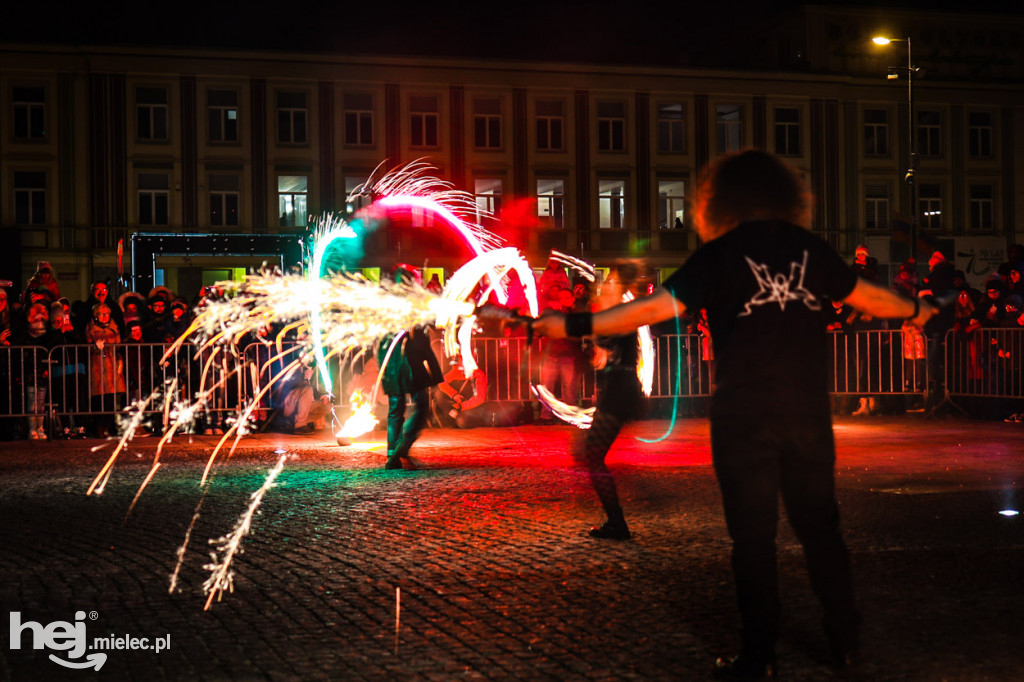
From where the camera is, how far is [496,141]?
162ft

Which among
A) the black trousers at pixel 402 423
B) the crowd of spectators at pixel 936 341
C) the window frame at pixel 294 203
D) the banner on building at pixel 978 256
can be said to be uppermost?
the window frame at pixel 294 203

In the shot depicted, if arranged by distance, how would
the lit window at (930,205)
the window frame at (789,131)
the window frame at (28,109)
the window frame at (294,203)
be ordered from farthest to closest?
the lit window at (930,205) → the window frame at (789,131) → the window frame at (294,203) → the window frame at (28,109)

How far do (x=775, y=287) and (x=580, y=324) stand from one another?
86cm

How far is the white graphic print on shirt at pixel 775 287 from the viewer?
4453mm

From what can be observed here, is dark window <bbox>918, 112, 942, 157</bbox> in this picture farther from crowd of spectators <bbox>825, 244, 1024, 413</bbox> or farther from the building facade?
crowd of spectators <bbox>825, 244, 1024, 413</bbox>

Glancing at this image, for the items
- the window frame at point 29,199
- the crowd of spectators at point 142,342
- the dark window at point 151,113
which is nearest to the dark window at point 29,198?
the window frame at point 29,199

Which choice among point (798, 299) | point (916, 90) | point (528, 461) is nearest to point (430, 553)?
point (798, 299)

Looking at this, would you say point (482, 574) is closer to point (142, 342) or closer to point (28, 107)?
point (142, 342)

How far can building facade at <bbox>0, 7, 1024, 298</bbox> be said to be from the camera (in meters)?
45.2

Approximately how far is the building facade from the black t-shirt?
36458mm

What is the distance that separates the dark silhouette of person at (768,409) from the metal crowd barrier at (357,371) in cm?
1035

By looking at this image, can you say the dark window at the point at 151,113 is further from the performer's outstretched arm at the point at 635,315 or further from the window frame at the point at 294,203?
the performer's outstretched arm at the point at 635,315

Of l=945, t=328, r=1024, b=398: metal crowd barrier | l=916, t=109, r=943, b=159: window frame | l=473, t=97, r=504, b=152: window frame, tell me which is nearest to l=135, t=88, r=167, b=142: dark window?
l=473, t=97, r=504, b=152: window frame

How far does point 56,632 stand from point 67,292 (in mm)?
43047
